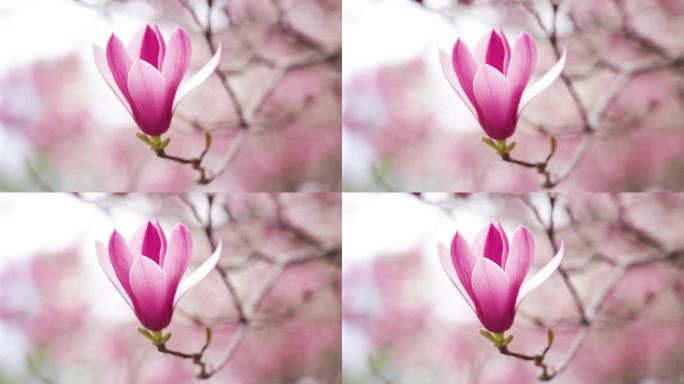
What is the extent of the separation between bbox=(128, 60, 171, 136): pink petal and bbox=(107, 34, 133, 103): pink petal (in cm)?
2

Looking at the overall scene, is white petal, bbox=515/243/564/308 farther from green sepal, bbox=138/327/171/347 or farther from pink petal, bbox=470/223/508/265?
green sepal, bbox=138/327/171/347

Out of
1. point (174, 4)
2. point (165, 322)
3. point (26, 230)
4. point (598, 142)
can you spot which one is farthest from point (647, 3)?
point (26, 230)

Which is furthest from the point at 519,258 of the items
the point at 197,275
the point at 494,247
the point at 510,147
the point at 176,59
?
the point at 176,59

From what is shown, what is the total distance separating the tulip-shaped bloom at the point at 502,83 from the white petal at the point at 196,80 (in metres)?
0.37

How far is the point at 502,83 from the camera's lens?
118cm

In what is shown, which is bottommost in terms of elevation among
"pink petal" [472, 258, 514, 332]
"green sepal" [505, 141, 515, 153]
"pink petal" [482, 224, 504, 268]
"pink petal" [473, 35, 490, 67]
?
"pink petal" [472, 258, 514, 332]

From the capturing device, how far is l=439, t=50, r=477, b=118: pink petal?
120 cm

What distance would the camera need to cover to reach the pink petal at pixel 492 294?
1.18 meters

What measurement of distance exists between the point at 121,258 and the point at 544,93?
695mm

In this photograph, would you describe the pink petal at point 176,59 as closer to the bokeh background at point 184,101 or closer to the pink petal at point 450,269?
the bokeh background at point 184,101

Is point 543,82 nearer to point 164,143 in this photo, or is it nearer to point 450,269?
point 450,269

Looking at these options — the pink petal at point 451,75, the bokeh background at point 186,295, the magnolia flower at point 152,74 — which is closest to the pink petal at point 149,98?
the magnolia flower at point 152,74

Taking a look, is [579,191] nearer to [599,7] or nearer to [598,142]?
[598,142]

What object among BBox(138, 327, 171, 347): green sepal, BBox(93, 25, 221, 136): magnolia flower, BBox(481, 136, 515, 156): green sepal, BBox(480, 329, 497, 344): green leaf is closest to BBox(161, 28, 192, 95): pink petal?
BBox(93, 25, 221, 136): magnolia flower
